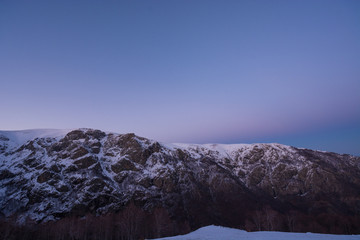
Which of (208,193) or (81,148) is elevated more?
(81,148)

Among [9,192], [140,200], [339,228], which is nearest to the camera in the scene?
[339,228]

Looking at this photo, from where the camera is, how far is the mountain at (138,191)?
11521 centimetres

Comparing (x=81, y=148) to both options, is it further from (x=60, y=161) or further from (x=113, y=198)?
(x=113, y=198)

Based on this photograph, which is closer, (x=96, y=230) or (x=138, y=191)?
(x=96, y=230)

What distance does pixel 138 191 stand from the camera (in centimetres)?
15338

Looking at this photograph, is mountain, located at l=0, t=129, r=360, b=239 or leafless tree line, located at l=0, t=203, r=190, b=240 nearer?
leafless tree line, located at l=0, t=203, r=190, b=240

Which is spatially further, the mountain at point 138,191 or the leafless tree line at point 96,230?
the mountain at point 138,191

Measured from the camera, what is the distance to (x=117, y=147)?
193m

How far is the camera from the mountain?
115 m

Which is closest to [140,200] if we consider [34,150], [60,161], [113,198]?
[113,198]

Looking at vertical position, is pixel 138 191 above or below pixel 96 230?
above

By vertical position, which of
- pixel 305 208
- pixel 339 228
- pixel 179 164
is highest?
pixel 179 164

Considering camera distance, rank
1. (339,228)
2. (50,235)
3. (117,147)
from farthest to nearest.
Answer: (117,147) < (339,228) < (50,235)

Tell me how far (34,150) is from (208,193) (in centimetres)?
14777
